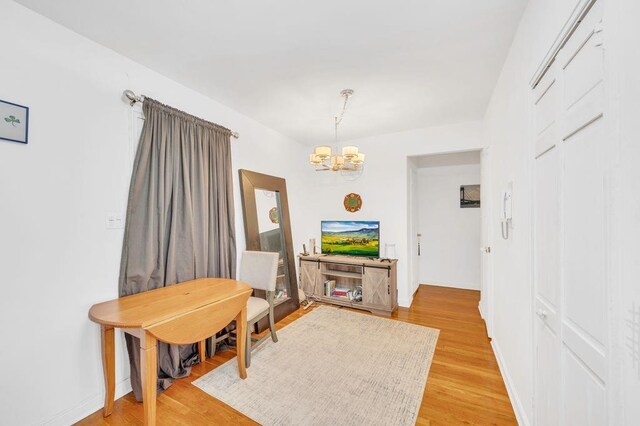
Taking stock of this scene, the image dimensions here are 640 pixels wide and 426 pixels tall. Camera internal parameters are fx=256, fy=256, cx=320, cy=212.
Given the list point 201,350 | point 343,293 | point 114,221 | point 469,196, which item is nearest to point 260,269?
point 201,350

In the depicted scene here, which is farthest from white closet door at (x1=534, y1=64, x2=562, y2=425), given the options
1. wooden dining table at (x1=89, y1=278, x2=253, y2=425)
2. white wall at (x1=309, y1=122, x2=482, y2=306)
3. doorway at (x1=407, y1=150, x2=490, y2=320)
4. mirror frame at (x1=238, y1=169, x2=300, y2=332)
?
doorway at (x1=407, y1=150, x2=490, y2=320)

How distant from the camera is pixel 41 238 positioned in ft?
5.22

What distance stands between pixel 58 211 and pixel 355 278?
11.2 ft

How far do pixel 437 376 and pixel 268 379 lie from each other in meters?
1.40

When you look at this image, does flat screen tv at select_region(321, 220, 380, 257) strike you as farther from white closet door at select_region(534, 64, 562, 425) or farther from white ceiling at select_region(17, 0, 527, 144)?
white closet door at select_region(534, 64, 562, 425)

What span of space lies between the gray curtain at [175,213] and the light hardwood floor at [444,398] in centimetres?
15

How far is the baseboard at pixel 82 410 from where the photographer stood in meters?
1.61

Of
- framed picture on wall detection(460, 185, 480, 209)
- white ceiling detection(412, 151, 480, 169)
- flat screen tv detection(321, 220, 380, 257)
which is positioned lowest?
flat screen tv detection(321, 220, 380, 257)

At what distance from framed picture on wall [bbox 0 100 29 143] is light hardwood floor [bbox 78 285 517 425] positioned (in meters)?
1.84

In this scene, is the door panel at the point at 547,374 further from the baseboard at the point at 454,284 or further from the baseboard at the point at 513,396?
the baseboard at the point at 454,284

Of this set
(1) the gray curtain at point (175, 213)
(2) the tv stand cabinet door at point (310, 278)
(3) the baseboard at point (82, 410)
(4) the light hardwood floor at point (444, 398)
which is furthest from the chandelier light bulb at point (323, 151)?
(3) the baseboard at point (82, 410)

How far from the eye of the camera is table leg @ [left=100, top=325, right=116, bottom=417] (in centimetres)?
172

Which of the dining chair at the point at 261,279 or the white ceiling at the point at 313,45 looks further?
the dining chair at the point at 261,279

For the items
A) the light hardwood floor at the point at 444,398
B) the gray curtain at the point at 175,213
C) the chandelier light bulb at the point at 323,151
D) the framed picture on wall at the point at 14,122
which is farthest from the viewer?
the chandelier light bulb at the point at 323,151
